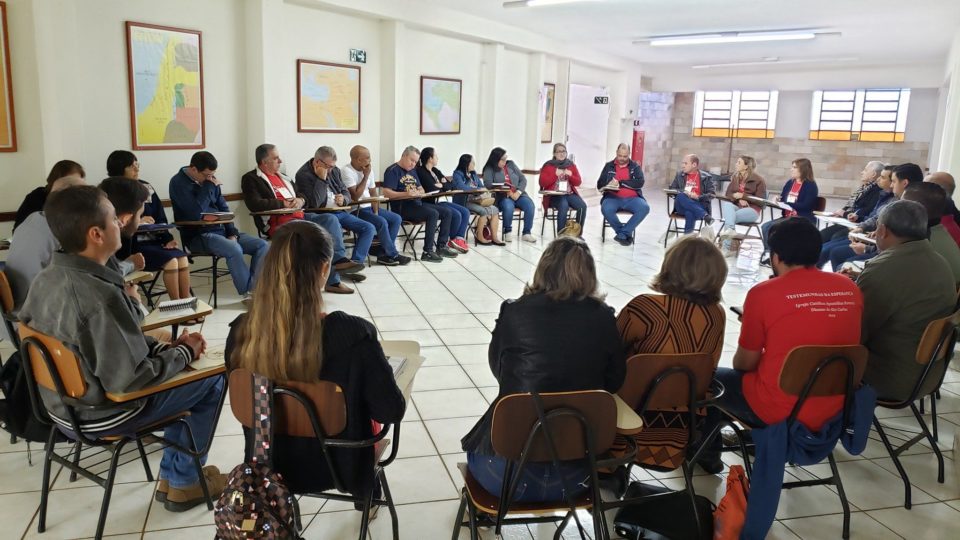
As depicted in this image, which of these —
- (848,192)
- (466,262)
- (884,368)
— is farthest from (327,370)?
(848,192)

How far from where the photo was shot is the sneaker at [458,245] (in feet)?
25.4

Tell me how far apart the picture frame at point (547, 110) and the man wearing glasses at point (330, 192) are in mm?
5126

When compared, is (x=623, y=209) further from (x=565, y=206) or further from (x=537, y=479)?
Result: (x=537, y=479)

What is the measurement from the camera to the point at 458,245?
25.5 feet

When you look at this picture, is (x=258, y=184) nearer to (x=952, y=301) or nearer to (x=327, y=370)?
(x=327, y=370)

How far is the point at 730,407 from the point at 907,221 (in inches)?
47.6

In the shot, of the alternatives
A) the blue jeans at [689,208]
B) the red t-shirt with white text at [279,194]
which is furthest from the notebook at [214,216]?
the blue jeans at [689,208]

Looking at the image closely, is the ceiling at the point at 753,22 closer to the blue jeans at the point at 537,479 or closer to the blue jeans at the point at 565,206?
the blue jeans at the point at 565,206

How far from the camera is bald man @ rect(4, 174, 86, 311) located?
2920 mm

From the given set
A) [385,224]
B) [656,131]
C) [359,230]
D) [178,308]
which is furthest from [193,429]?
[656,131]

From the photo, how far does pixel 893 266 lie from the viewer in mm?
2818

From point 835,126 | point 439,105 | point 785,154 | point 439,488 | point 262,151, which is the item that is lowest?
point 439,488

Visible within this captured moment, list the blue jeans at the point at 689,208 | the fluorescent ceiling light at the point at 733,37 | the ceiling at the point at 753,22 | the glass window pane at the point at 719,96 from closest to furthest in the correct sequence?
the ceiling at the point at 753,22
the blue jeans at the point at 689,208
the fluorescent ceiling light at the point at 733,37
the glass window pane at the point at 719,96

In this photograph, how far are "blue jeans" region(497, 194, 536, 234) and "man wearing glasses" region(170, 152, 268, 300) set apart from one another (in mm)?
3728
